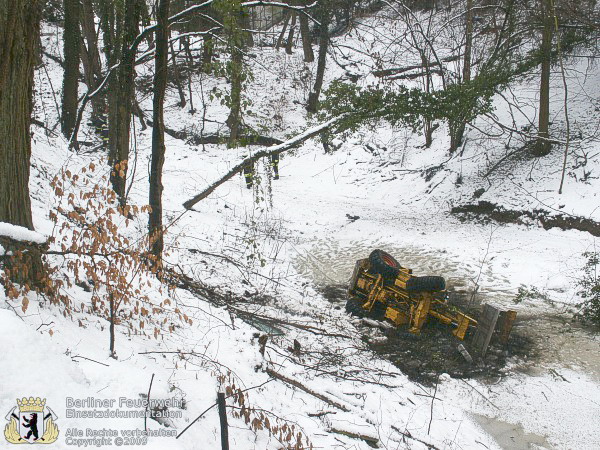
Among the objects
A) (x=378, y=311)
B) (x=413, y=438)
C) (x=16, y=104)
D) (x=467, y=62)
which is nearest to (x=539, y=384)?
(x=413, y=438)

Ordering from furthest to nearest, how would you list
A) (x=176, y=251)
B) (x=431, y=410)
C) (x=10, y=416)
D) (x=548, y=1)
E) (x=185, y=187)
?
(x=185, y=187), (x=548, y=1), (x=176, y=251), (x=431, y=410), (x=10, y=416)

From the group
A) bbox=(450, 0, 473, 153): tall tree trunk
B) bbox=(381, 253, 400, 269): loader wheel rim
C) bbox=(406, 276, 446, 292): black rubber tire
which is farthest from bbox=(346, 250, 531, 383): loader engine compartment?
bbox=(450, 0, 473, 153): tall tree trunk

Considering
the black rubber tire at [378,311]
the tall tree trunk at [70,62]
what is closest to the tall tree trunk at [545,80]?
the black rubber tire at [378,311]

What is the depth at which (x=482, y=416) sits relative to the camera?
5504mm

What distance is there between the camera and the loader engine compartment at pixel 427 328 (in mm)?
6531

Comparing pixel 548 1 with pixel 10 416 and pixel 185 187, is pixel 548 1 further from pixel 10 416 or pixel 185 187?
pixel 10 416

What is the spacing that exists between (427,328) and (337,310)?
1616mm

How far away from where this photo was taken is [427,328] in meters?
7.43

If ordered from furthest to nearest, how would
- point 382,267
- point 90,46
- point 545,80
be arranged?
point 90,46
point 545,80
point 382,267

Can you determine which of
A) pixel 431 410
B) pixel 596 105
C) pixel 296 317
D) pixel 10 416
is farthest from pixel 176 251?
pixel 596 105

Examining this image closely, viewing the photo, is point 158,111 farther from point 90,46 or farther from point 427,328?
point 90,46

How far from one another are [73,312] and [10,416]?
1.99 metres

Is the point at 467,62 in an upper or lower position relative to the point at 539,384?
upper

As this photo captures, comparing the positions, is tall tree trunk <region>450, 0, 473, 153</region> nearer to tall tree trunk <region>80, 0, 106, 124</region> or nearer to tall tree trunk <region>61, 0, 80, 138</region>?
tall tree trunk <region>80, 0, 106, 124</region>
